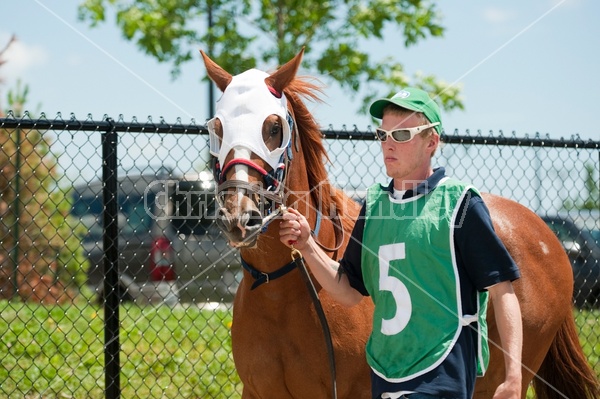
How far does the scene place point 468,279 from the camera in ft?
8.25

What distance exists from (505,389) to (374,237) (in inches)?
28.9

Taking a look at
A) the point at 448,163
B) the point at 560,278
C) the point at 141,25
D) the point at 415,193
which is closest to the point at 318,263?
the point at 415,193

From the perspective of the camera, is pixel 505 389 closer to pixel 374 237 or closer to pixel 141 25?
pixel 374 237

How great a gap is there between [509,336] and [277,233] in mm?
1173

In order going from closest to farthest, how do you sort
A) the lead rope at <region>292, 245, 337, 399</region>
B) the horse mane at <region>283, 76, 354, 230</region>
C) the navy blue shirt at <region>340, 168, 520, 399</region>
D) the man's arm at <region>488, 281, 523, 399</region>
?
the man's arm at <region>488, 281, 523, 399</region>, the navy blue shirt at <region>340, 168, 520, 399</region>, the lead rope at <region>292, 245, 337, 399</region>, the horse mane at <region>283, 76, 354, 230</region>

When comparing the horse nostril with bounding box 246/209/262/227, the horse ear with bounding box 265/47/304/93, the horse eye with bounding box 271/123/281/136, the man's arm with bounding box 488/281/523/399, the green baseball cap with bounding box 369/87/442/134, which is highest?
the horse ear with bounding box 265/47/304/93

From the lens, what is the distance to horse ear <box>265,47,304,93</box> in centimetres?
317

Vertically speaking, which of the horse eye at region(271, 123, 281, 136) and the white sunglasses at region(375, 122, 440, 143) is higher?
the horse eye at region(271, 123, 281, 136)

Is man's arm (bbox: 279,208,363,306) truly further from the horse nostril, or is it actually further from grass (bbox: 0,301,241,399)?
grass (bbox: 0,301,241,399)

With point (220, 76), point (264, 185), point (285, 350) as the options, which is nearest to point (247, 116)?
point (264, 185)

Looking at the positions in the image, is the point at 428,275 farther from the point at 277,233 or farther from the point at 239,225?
the point at 277,233

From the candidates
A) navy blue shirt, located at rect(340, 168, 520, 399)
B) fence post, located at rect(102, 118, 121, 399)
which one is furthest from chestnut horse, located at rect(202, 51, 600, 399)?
fence post, located at rect(102, 118, 121, 399)

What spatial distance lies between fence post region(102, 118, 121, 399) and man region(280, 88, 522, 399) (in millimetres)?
2269

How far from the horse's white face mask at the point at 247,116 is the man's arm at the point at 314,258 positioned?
289 millimetres
